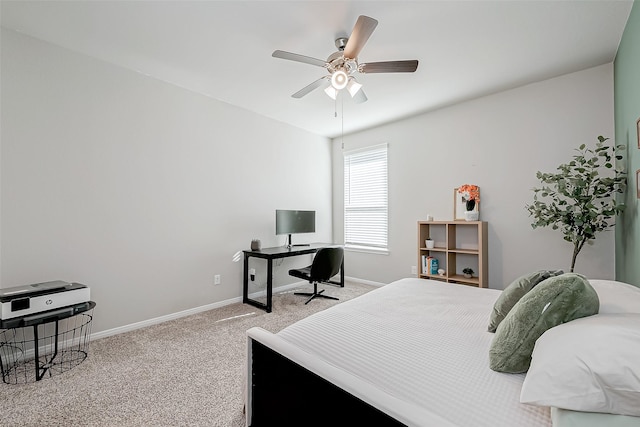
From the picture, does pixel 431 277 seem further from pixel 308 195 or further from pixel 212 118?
pixel 212 118

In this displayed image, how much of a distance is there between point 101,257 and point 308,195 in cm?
287

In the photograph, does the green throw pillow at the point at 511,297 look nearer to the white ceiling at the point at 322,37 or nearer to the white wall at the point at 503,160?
the white ceiling at the point at 322,37

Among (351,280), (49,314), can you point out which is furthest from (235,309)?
(351,280)

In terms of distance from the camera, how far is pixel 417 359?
1.09 metres

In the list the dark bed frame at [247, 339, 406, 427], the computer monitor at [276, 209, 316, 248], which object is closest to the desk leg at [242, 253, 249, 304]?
the computer monitor at [276, 209, 316, 248]

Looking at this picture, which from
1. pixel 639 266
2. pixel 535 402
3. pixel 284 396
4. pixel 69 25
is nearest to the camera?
pixel 535 402

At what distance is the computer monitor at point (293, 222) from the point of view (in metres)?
3.88

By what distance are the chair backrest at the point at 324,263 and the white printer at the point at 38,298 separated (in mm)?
2205

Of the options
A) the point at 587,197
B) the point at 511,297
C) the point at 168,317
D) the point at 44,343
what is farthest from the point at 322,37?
the point at 44,343

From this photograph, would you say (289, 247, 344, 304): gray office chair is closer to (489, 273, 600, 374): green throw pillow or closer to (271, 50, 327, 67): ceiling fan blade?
(271, 50, 327, 67): ceiling fan blade

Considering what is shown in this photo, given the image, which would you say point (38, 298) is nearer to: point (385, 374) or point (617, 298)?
point (385, 374)

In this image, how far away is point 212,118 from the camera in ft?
11.2

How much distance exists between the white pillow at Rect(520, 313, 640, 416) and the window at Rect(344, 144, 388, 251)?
11.8ft

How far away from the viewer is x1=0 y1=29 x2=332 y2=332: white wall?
7.28ft
